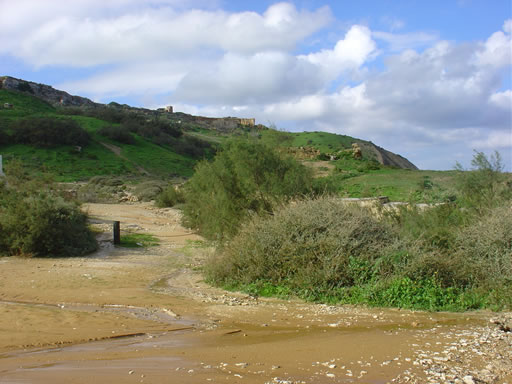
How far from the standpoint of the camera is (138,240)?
1956cm

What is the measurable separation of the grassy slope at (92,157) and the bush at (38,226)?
94.3 feet

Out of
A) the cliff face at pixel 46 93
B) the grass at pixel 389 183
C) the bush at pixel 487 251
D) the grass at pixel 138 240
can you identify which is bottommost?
the grass at pixel 138 240

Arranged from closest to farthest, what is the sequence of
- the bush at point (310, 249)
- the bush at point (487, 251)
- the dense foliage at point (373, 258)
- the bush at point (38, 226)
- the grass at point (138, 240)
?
the dense foliage at point (373, 258) → the bush at point (487, 251) → the bush at point (310, 249) → the bush at point (38, 226) → the grass at point (138, 240)

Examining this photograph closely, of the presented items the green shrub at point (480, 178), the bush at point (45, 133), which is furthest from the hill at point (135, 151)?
the green shrub at point (480, 178)

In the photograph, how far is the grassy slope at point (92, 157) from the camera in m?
47.5

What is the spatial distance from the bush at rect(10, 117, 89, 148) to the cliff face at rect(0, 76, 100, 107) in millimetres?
34538

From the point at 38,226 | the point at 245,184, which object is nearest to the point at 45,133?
the point at 38,226

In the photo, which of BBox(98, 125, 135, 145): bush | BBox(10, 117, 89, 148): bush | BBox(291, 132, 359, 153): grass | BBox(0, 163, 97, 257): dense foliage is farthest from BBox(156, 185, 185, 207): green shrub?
BBox(98, 125, 135, 145): bush

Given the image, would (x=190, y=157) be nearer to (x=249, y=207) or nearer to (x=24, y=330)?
(x=249, y=207)

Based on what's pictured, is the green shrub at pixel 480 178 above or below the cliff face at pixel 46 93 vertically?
below

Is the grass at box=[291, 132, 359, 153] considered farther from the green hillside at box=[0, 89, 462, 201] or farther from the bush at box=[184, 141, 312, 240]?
the bush at box=[184, 141, 312, 240]

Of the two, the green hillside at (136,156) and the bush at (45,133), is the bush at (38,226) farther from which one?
the bush at (45,133)

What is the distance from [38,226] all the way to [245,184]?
6452mm

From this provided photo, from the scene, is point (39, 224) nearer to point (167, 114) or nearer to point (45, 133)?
point (45, 133)
